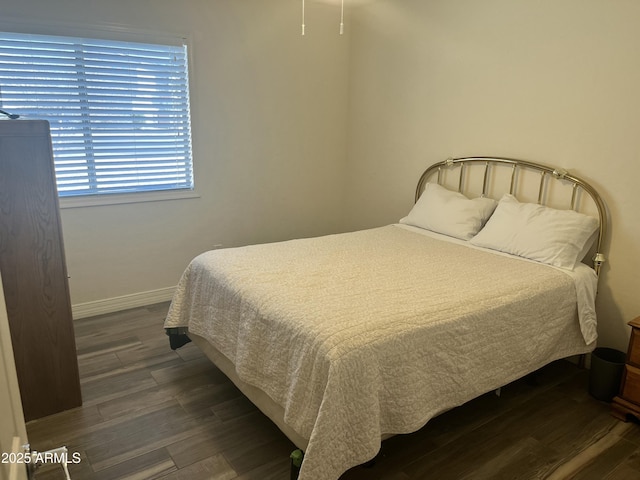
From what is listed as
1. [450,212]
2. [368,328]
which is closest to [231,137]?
[450,212]

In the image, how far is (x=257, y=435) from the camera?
227 centimetres

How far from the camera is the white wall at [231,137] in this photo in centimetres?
342

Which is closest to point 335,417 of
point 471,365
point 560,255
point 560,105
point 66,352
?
point 471,365

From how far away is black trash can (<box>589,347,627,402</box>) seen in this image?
100.0 inches

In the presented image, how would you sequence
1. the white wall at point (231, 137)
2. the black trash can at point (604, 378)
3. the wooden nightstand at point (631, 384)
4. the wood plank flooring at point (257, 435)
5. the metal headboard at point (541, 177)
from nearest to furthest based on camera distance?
the wood plank flooring at point (257, 435), the wooden nightstand at point (631, 384), the black trash can at point (604, 378), the metal headboard at point (541, 177), the white wall at point (231, 137)

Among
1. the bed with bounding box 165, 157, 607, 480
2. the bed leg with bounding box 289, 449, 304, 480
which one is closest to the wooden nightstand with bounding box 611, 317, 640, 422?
the bed with bounding box 165, 157, 607, 480

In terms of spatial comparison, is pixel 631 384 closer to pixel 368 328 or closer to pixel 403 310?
pixel 403 310

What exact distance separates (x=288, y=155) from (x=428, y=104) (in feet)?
4.24

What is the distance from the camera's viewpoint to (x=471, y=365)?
7.04ft

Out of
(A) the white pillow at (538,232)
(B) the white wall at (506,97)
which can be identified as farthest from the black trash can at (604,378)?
(A) the white pillow at (538,232)

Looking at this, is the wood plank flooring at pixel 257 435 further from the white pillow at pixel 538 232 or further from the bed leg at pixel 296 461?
the white pillow at pixel 538 232

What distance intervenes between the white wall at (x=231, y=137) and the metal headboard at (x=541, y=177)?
1154mm

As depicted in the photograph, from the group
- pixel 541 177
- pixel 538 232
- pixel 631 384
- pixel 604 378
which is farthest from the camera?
pixel 541 177

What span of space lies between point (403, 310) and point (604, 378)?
4.51ft
